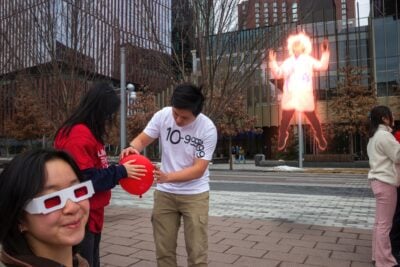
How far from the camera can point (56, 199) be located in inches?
55.5

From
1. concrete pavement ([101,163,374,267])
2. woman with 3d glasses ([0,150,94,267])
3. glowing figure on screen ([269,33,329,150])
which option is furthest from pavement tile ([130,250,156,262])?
glowing figure on screen ([269,33,329,150])

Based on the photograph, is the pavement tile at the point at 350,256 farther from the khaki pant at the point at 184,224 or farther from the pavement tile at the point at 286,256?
the khaki pant at the point at 184,224

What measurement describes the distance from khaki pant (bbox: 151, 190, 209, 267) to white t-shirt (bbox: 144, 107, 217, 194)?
0.07 m

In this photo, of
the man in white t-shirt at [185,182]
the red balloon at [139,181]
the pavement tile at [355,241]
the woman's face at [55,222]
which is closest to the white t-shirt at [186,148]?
the man in white t-shirt at [185,182]

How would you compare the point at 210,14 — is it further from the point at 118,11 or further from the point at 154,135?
the point at 154,135

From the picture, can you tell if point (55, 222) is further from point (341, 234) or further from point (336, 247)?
point (341, 234)

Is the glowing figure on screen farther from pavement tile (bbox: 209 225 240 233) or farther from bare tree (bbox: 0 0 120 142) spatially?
pavement tile (bbox: 209 225 240 233)

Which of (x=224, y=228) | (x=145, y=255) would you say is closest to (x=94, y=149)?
Result: (x=145, y=255)

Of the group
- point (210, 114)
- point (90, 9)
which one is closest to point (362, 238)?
point (210, 114)

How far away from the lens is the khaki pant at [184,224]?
337cm

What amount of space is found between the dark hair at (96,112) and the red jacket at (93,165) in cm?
5

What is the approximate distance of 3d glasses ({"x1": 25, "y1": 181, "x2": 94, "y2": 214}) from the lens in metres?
1.37

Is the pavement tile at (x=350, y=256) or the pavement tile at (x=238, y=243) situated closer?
the pavement tile at (x=350, y=256)

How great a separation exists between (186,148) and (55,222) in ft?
6.81
